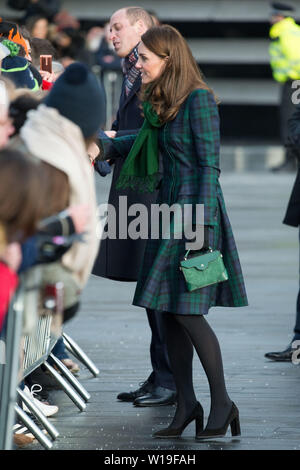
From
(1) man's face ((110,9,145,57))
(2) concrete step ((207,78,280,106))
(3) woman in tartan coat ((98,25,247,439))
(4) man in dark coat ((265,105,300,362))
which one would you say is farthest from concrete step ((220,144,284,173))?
(3) woman in tartan coat ((98,25,247,439))

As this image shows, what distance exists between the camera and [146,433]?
644 centimetres

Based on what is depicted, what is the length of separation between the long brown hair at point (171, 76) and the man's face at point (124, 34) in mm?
1000

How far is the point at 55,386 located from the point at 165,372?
75cm

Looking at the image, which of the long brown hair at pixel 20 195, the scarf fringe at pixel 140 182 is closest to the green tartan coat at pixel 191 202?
the scarf fringe at pixel 140 182

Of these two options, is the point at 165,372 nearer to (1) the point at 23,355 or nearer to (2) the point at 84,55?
(1) the point at 23,355

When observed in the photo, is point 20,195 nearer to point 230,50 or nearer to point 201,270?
point 201,270

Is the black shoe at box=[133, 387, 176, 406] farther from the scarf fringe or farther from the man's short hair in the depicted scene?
the man's short hair

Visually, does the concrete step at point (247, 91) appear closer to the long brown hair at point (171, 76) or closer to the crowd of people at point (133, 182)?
the crowd of people at point (133, 182)

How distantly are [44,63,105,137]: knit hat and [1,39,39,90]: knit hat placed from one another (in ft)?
4.96

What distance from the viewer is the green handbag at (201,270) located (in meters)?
6.13

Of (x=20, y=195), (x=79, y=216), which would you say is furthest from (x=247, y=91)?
(x=20, y=195)

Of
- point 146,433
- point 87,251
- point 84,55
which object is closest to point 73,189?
point 87,251

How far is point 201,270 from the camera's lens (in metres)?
6.13

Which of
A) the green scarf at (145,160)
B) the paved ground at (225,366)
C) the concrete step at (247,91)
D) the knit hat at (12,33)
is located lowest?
the concrete step at (247,91)
